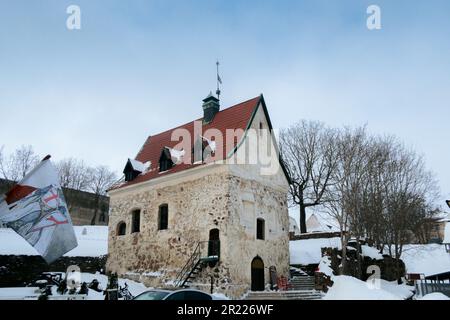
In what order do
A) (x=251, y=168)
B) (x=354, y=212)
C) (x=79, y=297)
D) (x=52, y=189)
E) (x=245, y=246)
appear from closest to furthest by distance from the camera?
(x=52, y=189)
(x=79, y=297)
(x=245, y=246)
(x=251, y=168)
(x=354, y=212)

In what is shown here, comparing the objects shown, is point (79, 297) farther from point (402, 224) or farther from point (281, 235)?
point (402, 224)

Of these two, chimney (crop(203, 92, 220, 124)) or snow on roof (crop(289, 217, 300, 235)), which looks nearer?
chimney (crop(203, 92, 220, 124))

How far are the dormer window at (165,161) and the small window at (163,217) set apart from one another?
2.28 meters

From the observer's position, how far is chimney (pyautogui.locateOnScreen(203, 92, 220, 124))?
24938mm

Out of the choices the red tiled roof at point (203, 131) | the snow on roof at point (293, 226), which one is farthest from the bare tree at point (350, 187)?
the snow on roof at point (293, 226)

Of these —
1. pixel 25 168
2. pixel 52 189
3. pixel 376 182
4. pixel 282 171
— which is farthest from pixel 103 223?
pixel 52 189

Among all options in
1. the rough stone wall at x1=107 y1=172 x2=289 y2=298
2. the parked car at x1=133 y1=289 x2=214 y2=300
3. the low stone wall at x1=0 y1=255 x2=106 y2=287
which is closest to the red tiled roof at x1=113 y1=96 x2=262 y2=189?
the rough stone wall at x1=107 y1=172 x2=289 y2=298

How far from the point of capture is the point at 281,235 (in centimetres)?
2284

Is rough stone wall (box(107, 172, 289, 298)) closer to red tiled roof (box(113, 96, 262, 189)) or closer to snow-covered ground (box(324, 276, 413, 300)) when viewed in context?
red tiled roof (box(113, 96, 262, 189))

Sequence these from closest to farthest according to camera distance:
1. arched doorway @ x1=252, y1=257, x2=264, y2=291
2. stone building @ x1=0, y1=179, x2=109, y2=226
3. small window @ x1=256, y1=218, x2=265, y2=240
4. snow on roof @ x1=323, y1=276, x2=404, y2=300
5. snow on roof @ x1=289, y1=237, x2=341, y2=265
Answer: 1. snow on roof @ x1=323, y1=276, x2=404, y2=300
2. arched doorway @ x1=252, y1=257, x2=264, y2=291
3. small window @ x1=256, y1=218, x2=265, y2=240
4. snow on roof @ x1=289, y1=237, x2=341, y2=265
5. stone building @ x1=0, y1=179, x2=109, y2=226

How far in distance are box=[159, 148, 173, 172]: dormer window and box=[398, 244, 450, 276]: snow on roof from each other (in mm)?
19018

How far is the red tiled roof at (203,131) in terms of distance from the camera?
2170 cm
